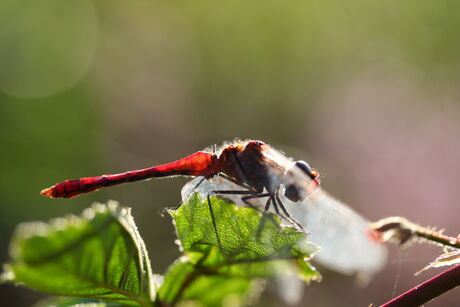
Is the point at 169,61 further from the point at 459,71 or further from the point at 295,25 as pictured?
the point at 459,71

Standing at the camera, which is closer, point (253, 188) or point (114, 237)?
point (114, 237)

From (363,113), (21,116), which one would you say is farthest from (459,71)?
(21,116)

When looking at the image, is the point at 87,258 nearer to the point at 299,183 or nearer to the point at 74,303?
the point at 74,303

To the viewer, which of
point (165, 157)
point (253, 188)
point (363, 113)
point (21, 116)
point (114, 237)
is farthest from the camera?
point (363, 113)

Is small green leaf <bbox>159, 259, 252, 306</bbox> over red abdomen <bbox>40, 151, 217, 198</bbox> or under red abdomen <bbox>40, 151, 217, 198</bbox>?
under

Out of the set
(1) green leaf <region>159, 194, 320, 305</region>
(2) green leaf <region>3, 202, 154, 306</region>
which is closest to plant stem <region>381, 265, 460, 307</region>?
(1) green leaf <region>159, 194, 320, 305</region>

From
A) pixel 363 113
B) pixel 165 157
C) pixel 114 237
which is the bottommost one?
pixel 114 237

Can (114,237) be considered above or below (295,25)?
below

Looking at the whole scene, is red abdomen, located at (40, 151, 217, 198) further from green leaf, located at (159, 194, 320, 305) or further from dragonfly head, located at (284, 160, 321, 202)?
green leaf, located at (159, 194, 320, 305)
